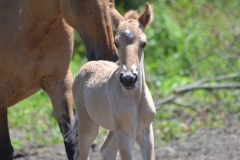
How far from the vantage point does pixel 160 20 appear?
1208cm

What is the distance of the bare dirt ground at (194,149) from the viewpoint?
680 cm

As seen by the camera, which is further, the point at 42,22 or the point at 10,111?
the point at 10,111

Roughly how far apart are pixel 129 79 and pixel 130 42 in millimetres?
266

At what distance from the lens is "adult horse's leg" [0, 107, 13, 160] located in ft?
19.4

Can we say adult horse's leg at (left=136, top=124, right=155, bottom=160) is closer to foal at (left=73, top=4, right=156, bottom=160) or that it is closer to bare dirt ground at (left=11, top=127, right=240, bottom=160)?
foal at (left=73, top=4, right=156, bottom=160)

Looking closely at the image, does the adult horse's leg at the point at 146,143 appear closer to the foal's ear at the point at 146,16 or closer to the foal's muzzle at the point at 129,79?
the foal's muzzle at the point at 129,79

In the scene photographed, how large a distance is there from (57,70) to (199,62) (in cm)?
467

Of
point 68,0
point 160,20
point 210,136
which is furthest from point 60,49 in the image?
point 160,20

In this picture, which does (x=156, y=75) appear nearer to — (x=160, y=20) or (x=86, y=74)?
(x=160, y=20)

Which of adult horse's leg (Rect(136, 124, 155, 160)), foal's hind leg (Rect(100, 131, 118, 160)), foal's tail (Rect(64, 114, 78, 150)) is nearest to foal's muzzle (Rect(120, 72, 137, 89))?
adult horse's leg (Rect(136, 124, 155, 160))

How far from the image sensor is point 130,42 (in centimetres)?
413

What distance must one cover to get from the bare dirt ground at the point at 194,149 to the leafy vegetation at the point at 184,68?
0.94 feet

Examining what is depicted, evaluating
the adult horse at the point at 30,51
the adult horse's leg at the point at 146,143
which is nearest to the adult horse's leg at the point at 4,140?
the adult horse at the point at 30,51

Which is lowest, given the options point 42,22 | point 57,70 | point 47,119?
point 47,119
